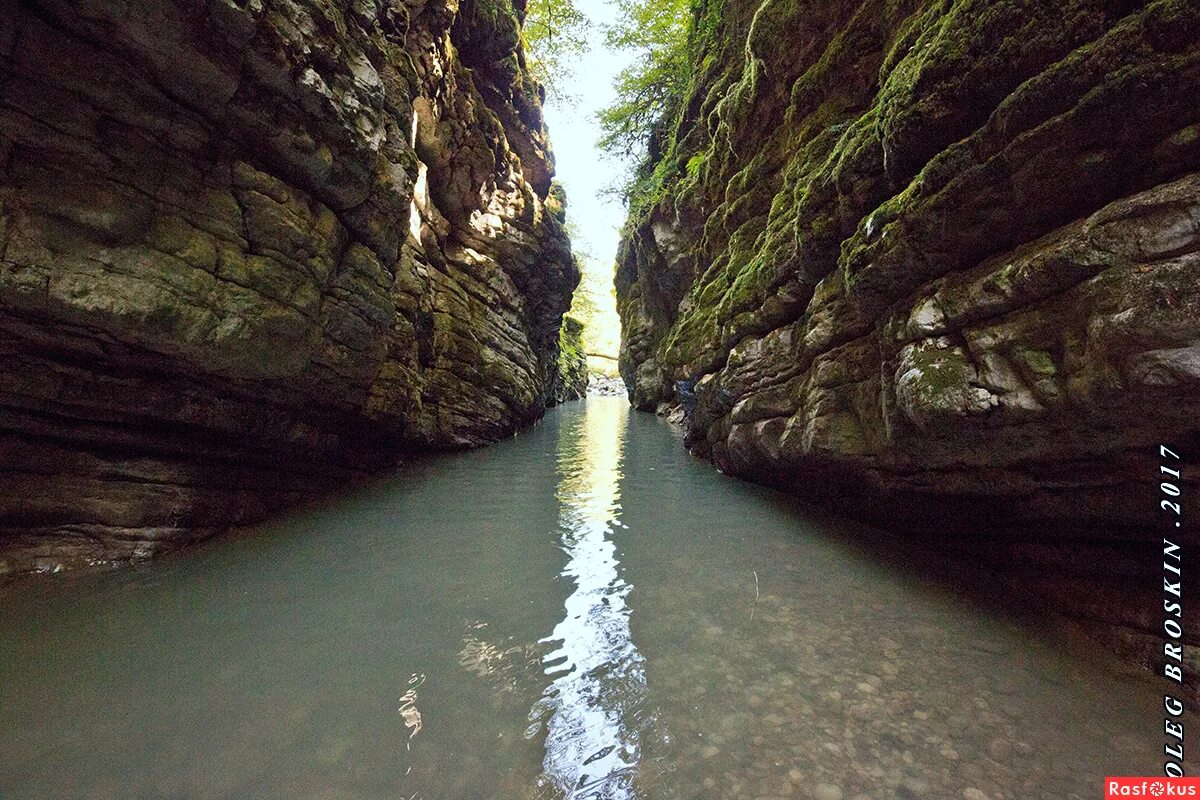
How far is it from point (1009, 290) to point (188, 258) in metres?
8.79

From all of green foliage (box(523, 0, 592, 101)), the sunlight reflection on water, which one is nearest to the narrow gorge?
the sunlight reflection on water

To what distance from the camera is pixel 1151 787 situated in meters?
2.51

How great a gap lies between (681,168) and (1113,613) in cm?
1949

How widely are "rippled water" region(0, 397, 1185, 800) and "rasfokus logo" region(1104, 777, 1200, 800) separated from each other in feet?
0.22

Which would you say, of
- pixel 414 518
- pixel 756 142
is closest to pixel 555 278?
pixel 756 142

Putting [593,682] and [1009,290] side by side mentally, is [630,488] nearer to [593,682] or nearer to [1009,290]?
[593,682]

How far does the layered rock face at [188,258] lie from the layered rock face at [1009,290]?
25.2ft

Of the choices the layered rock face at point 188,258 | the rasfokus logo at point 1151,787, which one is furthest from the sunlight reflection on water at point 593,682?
the layered rock face at point 188,258

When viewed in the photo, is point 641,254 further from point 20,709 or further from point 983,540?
point 20,709

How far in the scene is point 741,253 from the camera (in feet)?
36.2

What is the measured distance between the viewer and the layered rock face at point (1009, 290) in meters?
2.98

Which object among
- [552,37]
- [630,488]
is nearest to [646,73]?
[552,37]

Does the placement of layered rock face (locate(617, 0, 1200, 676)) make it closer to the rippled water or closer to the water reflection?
the rippled water

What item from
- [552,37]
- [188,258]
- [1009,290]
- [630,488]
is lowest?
[630,488]
